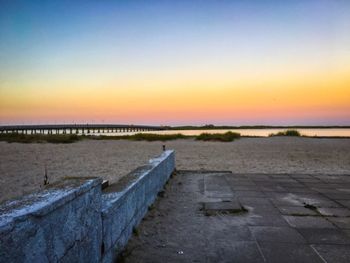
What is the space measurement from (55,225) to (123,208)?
1.56 meters

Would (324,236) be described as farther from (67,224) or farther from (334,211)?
(67,224)

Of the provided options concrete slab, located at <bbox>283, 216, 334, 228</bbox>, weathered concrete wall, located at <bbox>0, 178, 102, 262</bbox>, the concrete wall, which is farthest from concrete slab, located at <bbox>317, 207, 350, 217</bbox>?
weathered concrete wall, located at <bbox>0, 178, 102, 262</bbox>

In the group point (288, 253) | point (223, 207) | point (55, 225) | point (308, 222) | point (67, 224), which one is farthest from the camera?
point (223, 207)

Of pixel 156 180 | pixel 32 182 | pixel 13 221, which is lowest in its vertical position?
pixel 32 182

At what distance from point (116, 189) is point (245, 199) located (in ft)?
10.1

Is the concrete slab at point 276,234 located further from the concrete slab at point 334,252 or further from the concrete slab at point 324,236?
the concrete slab at point 334,252

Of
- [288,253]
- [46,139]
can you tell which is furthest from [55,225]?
[46,139]

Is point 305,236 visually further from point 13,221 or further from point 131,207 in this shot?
point 13,221

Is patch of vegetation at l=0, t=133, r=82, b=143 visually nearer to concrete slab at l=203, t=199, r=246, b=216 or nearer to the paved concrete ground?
the paved concrete ground

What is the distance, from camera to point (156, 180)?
19.1ft

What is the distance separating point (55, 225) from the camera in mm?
1855

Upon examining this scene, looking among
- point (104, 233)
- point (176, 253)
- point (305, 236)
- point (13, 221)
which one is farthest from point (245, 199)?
point (13, 221)

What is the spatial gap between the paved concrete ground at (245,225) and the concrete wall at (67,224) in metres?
0.49

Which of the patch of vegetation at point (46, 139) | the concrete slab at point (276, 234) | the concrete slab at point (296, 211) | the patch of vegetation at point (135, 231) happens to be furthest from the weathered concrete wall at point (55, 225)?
the patch of vegetation at point (46, 139)
